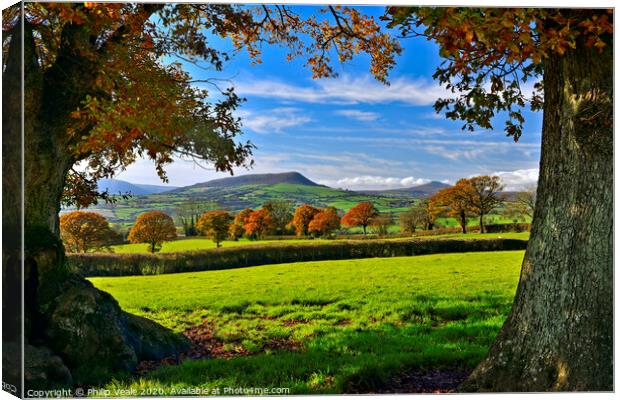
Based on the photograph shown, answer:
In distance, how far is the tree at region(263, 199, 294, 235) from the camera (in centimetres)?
782

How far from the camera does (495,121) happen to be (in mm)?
7910

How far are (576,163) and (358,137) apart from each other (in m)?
2.82

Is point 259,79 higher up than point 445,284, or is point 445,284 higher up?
point 259,79

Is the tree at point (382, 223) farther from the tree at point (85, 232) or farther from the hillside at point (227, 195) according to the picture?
the tree at point (85, 232)

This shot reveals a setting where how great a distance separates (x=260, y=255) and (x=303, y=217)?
848 mm

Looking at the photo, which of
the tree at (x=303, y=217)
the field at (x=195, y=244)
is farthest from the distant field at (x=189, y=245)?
the tree at (x=303, y=217)

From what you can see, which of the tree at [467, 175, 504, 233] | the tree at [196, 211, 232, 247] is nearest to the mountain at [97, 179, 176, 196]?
the tree at [196, 211, 232, 247]

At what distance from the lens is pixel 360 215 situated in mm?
8414

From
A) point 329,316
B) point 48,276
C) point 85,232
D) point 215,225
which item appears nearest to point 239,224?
point 215,225

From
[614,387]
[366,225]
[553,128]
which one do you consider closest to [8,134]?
[366,225]

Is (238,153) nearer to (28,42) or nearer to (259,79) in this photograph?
(259,79)

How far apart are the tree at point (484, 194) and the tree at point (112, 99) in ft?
6.77

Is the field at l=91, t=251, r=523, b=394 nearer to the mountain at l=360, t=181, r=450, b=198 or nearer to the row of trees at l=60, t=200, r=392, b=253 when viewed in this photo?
the row of trees at l=60, t=200, r=392, b=253

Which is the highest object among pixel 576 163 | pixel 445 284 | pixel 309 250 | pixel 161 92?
pixel 161 92
